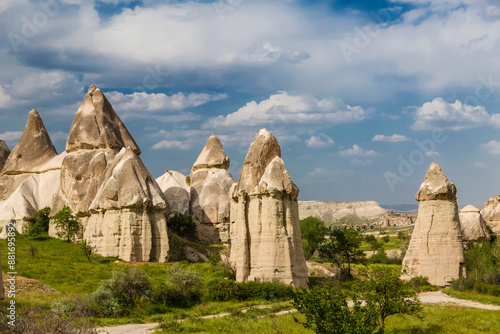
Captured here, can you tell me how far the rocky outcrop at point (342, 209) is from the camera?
182 metres

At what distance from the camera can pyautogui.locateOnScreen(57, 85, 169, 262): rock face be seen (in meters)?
34.4

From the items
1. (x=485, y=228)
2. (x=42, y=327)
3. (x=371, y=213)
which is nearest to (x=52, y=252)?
(x=42, y=327)

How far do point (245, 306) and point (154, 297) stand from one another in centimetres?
418

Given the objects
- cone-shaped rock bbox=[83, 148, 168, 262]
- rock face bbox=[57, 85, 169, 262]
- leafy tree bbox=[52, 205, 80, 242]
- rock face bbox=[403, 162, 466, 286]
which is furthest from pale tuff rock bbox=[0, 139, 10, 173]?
rock face bbox=[403, 162, 466, 286]

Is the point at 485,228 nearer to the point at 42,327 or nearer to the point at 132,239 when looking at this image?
the point at 132,239

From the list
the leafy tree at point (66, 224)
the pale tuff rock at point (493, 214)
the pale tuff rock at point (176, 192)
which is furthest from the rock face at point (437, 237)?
the pale tuff rock at point (493, 214)

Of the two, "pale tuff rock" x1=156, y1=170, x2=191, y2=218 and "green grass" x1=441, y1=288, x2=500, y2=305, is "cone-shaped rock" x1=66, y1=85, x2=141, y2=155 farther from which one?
"green grass" x1=441, y1=288, x2=500, y2=305

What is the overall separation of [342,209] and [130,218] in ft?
A: 530

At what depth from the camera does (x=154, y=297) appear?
2414 cm

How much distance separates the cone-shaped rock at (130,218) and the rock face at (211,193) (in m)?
14.3

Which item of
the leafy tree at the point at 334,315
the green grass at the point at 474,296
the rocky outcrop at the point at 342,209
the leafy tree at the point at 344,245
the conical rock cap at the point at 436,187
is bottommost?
the green grass at the point at 474,296

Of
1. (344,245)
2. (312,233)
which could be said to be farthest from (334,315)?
(312,233)

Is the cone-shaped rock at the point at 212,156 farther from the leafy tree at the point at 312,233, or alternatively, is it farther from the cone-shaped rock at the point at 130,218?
the cone-shaped rock at the point at 130,218

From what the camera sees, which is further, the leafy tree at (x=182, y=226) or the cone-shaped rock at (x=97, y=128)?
the leafy tree at (x=182, y=226)
